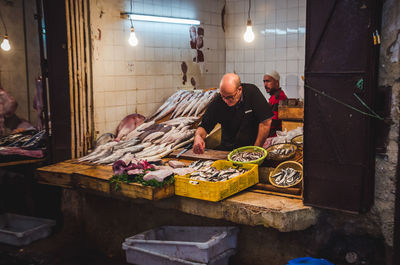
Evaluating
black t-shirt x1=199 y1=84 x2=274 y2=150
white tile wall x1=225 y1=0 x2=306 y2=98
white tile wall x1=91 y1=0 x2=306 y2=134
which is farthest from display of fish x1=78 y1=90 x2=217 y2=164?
white tile wall x1=225 y1=0 x2=306 y2=98

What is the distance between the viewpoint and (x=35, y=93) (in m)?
9.98

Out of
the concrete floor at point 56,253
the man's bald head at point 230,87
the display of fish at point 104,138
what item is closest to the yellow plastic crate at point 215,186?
the man's bald head at point 230,87

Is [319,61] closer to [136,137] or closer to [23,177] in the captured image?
[136,137]

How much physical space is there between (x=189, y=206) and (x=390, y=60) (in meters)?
2.76

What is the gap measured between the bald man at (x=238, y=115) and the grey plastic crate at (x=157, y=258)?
1814 millimetres

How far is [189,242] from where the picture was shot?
16.1ft

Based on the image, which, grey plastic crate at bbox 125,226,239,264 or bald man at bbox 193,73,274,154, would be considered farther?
bald man at bbox 193,73,274,154

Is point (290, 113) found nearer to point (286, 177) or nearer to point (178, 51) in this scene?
point (286, 177)

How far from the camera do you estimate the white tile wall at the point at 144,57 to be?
303 inches

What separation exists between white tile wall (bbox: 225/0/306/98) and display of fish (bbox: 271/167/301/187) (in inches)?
186

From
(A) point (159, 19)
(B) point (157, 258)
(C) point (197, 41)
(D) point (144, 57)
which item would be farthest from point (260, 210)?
(C) point (197, 41)

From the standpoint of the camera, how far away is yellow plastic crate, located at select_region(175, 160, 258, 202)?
4.72 meters

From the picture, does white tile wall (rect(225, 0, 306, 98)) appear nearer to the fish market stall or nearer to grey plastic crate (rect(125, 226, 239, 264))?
the fish market stall

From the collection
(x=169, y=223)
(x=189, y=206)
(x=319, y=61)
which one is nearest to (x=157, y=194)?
(x=189, y=206)
